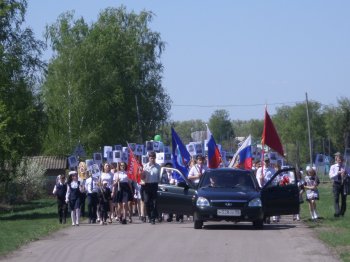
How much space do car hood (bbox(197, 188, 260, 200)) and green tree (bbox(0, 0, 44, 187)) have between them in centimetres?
1404

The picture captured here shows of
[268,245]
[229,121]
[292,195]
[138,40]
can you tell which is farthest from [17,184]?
[229,121]

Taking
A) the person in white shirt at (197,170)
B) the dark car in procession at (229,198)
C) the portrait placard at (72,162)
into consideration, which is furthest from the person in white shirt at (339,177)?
the portrait placard at (72,162)

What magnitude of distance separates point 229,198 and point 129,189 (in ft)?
17.4

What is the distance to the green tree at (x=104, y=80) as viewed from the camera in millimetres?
66375

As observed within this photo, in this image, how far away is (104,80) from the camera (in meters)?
Result: 66.4

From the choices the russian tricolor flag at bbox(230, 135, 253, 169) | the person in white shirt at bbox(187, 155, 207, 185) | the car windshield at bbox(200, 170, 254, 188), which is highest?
the russian tricolor flag at bbox(230, 135, 253, 169)

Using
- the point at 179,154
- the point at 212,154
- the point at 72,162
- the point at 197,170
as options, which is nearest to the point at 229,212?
the point at 197,170

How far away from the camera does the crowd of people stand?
2591cm

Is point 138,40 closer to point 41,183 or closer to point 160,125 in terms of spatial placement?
point 160,125

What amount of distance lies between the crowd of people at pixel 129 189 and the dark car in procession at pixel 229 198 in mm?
1222

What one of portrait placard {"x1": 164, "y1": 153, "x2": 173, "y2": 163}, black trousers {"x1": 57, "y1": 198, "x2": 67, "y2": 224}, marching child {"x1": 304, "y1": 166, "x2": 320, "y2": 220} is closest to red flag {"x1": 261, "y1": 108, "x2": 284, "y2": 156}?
marching child {"x1": 304, "y1": 166, "x2": 320, "y2": 220}

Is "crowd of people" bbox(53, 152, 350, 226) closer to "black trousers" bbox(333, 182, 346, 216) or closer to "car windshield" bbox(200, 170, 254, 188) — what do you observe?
"black trousers" bbox(333, 182, 346, 216)

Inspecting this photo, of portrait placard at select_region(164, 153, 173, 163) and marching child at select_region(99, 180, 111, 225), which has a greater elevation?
portrait placard at select_region(164, 153, 173, 163)

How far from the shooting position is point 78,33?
68.3m
